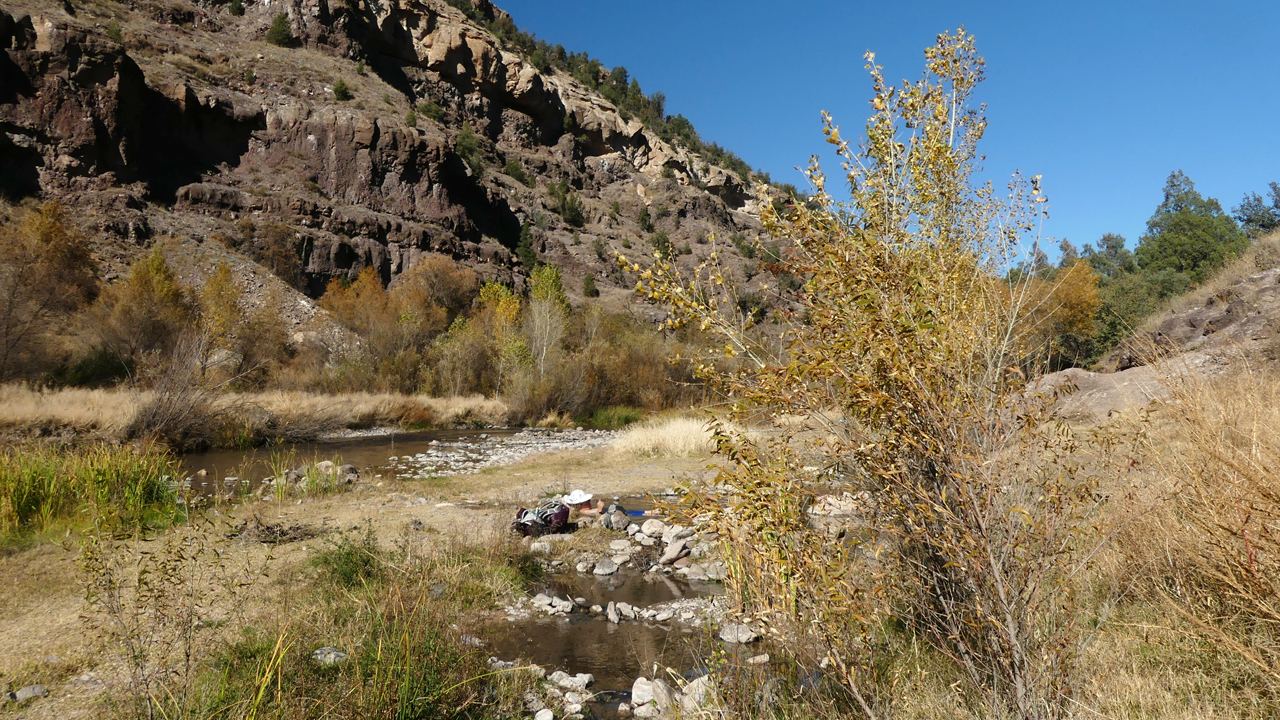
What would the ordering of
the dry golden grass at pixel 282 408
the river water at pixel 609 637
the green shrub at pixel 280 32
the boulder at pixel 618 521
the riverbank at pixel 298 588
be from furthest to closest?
the green shrub at pixel 280 32
the dry golden grass at pixel 282 408
the boulder at pixel 618 521
the river water at pixel 609 637
the riverbank at pixel 298 588

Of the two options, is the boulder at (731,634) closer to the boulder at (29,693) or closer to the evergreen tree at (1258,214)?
the boulder at (29,693)

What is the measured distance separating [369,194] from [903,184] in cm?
5666

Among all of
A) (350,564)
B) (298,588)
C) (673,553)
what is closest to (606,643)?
(673,553)

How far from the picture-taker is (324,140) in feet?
168

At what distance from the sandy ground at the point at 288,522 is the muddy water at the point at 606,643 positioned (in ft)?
4.79

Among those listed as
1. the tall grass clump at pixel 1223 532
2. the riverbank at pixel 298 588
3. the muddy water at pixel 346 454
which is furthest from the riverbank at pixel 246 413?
the tall grass clump at pixel 1223 532

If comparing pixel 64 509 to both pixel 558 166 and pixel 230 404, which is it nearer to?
pixel 230 404

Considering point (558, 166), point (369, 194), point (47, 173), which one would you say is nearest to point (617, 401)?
point (369, 194)

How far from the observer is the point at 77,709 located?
3.25m

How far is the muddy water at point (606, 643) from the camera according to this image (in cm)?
424

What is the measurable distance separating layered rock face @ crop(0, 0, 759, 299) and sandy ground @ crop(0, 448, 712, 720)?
1371cm

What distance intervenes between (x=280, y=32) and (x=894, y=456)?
2947 inches

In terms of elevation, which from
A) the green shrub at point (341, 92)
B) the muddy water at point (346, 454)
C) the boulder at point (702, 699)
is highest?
the green shrub at point (341, 92)

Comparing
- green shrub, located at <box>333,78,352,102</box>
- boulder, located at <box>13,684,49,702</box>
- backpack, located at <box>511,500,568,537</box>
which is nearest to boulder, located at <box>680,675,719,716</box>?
boulder, located at <box>13,684,49,702</box>
